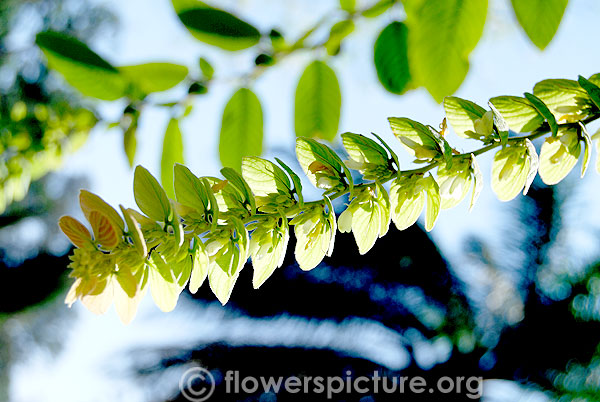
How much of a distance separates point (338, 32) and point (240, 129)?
13 centimetres

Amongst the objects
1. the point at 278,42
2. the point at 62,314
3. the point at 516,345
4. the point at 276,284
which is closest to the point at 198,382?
the point at 276,284

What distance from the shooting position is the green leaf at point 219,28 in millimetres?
387

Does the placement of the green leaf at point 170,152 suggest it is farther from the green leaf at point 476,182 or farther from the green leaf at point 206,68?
the green leaf at point 476,182

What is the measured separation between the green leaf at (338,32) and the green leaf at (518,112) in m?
0.24

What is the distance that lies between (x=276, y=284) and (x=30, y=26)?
3496 millimetres

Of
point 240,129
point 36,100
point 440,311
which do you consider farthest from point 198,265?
point 36,100

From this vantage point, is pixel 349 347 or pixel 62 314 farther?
pixel 62 314

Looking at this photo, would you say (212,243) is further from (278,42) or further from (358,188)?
(278,42)

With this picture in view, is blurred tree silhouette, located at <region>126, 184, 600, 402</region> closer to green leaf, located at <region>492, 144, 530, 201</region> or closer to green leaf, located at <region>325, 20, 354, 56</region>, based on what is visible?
green leaf, located at <region>325, 20, 354, 56</region>

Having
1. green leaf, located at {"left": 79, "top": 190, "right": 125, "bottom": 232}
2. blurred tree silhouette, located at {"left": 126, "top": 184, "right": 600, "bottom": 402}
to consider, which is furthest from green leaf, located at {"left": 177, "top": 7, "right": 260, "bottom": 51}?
blurred tree silhouette, located at {"left": 126, "top": 184, "right": 600, "bottom": 402}

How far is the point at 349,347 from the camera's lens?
1.99m

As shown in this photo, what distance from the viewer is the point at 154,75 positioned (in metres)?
0.47

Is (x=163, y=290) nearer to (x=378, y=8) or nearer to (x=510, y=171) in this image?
(x=510, y=171)

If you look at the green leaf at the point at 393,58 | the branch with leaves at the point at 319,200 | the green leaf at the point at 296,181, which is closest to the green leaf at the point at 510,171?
the branch with leaves at the point at 319,200
